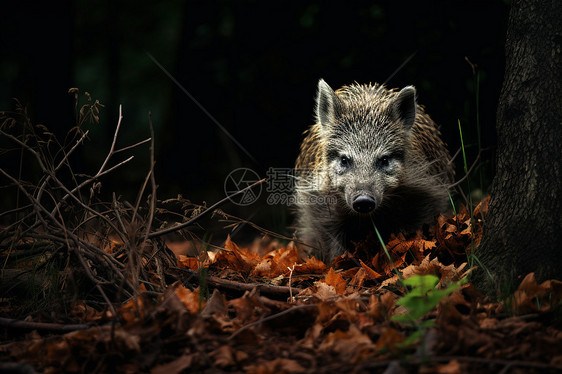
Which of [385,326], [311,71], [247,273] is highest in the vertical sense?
[311,71]

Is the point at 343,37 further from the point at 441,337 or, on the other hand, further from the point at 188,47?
the point at 441,337

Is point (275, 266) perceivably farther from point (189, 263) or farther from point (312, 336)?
point (312, 336)

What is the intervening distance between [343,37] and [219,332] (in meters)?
5.13

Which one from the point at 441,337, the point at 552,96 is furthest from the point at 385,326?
the point at 552,96

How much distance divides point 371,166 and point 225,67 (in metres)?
3.61

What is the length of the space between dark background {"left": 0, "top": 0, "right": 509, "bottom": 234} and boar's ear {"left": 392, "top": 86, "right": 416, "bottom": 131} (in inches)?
70.9

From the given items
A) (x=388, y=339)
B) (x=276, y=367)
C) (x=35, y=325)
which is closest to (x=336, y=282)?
(x=388, y=339)

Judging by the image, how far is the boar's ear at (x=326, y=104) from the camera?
467 centimetres

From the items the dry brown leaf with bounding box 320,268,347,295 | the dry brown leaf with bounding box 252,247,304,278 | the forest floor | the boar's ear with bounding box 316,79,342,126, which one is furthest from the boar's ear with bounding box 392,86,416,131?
the dry brown leaf with bounding box 320,268,347,295

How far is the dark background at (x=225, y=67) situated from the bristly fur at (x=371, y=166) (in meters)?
1.68

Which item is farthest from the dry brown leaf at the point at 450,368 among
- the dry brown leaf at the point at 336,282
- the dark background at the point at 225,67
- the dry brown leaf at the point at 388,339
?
the dark background at the point at 225,67

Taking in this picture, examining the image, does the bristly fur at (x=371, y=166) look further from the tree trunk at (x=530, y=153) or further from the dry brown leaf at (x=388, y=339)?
the dry brown leaf at (x=388, y=339)

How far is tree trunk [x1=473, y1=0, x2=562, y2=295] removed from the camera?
263 cm

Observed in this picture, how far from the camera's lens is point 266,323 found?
7.84 ft
